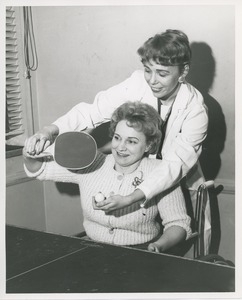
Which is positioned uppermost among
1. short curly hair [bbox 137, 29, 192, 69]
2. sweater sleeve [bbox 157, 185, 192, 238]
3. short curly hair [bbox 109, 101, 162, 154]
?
short curly hair [bbox 137, 29, 192, 69]

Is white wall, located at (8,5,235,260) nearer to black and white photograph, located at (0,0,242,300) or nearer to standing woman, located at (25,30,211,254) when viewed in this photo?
black and white photograph, located at (0,0,242,300)

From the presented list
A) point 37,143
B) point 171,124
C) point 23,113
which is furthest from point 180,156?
point 23,113

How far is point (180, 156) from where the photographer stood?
5.88 ft

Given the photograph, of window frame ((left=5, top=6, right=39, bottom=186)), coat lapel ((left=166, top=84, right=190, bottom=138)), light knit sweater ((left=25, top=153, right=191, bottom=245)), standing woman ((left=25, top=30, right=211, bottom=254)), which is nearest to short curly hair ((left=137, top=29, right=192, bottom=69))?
standing woman ((left=25, top=30, right=211, bottom=254))

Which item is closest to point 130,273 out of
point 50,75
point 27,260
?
point 27,260

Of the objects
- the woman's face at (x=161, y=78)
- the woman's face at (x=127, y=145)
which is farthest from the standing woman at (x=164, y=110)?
the woman's face at (x=127, y=145)

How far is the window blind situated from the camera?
8.07 feet

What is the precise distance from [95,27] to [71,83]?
1.10 ft

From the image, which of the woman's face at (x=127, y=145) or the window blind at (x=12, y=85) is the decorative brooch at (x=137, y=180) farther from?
the window blind at (x=12, y=85)

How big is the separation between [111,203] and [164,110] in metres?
0.53

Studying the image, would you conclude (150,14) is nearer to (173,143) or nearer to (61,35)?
(61,35)

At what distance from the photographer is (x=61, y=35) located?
2.40 meters

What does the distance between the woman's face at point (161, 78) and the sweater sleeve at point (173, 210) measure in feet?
1.32

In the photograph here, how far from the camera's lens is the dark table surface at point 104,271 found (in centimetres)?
124
